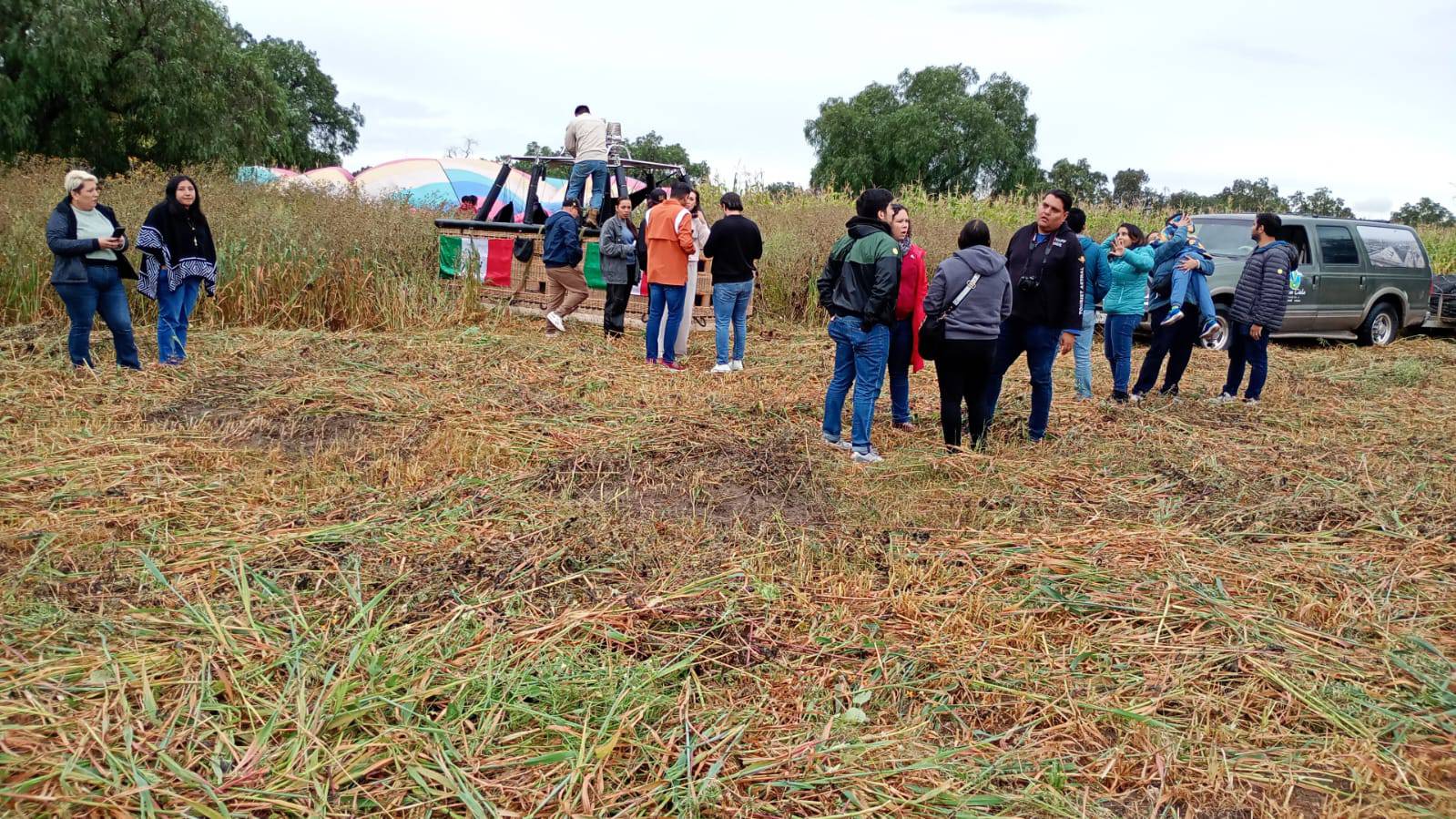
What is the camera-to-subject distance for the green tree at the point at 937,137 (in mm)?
46719

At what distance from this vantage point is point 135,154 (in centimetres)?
1936

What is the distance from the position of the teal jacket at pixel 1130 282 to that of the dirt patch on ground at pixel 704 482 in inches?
142

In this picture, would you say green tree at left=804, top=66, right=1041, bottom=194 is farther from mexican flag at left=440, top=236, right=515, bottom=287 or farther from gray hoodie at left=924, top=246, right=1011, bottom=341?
gray hoodie at left=924, top=246, right=1011, bottom=341

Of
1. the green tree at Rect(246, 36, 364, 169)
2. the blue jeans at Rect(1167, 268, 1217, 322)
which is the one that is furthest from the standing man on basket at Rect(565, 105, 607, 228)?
the green tree at Rect(246, 36, 364, 169)

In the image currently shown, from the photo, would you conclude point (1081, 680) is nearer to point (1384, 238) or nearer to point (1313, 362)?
point (1313, 362)

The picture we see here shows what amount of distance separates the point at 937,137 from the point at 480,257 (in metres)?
38.9

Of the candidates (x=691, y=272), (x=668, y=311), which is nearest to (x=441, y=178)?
(x=691, y=272)

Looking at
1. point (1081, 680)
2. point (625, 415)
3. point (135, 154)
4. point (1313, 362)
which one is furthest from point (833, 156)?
point (1081, 680)

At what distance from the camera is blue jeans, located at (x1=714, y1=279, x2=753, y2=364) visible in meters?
8.53

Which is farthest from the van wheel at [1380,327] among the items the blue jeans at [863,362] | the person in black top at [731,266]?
the blue jeans at [863,362]

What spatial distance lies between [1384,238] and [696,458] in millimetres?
11921

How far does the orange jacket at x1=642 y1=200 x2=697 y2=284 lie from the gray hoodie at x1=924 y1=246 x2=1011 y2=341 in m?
3.45

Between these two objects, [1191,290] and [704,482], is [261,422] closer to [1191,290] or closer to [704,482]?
[704,482]

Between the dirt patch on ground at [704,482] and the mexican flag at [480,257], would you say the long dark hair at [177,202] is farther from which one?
the dirt patch on ground at [704,482]
